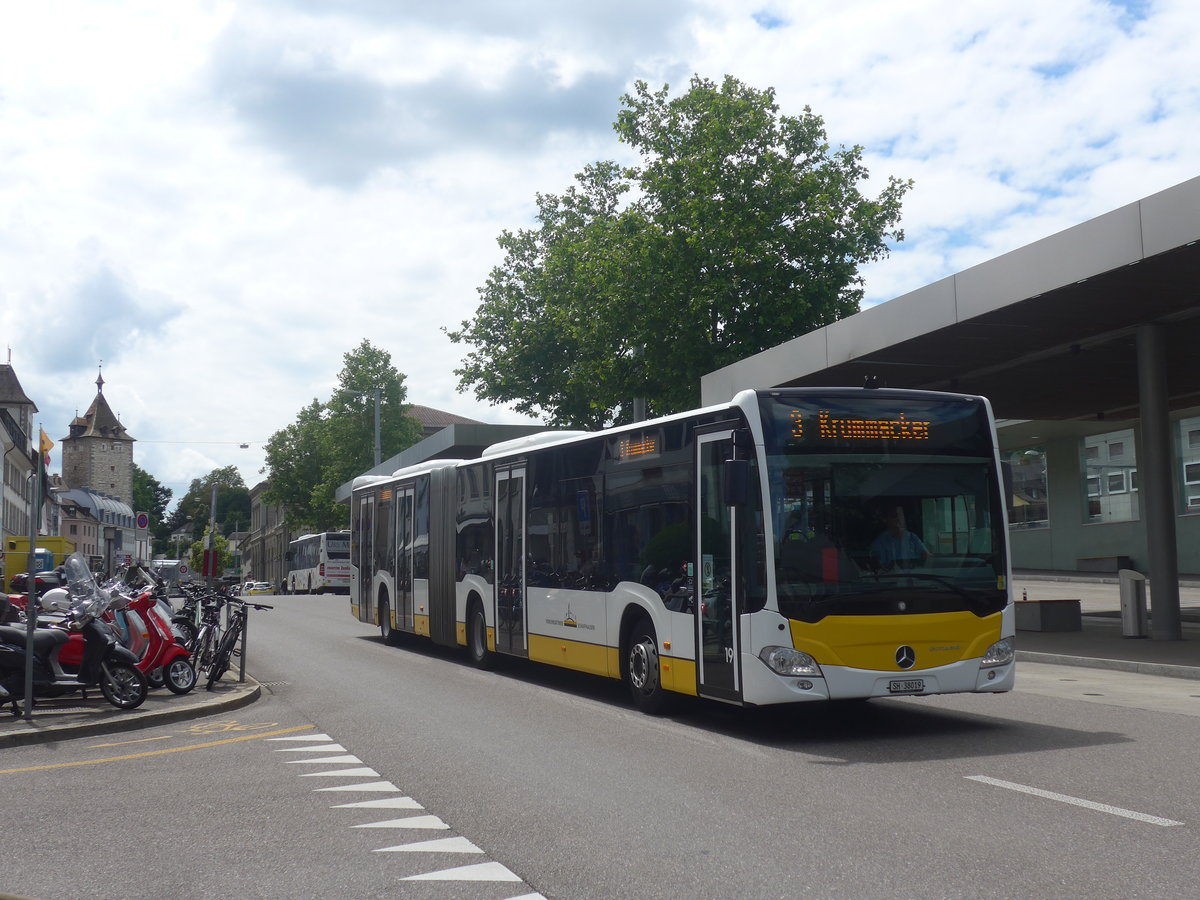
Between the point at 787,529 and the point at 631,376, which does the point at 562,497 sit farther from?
the point at 631,376

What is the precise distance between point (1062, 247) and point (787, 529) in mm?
8535

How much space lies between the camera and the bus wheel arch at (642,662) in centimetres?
1207

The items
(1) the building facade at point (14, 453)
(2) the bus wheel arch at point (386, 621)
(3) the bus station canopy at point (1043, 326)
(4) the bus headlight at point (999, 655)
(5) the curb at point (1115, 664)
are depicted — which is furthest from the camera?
(1) the building facade at point (14, 453)

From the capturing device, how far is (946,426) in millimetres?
10906

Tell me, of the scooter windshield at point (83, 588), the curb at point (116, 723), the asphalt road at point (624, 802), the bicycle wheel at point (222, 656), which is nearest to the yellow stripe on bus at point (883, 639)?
the asphalt road at point (624, 802)

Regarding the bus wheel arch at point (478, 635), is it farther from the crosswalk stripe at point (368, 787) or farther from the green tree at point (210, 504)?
the green tree at point (210, 504)

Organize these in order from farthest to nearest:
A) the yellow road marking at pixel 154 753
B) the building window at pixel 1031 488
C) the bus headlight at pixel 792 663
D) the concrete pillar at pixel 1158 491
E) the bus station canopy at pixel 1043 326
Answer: the building window at pixel 1031 488, the concrete pillar at pixel 1158 491, the bus station canopy at pixel 1043 326, the bus headlight at pixel 792 663, the yellow road marking at pixel 154 753

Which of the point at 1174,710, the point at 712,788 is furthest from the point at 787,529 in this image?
the point at 1174,710

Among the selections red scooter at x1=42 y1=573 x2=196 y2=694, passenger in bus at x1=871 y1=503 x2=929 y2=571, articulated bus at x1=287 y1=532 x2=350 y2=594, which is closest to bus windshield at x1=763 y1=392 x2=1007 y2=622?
passenger in bus at x1=871 y1=503 x2=929 y2=571

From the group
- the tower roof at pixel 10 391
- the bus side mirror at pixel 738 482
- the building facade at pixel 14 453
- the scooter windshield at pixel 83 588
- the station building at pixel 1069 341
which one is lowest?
the scooter windshield at pixel 83 588

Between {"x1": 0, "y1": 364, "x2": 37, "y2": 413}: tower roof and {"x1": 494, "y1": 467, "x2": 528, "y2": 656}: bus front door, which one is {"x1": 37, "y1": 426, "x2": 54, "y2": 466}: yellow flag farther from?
{"x1": 0, "y1": 364, "x2": 37, "y2": 413}: tower roof

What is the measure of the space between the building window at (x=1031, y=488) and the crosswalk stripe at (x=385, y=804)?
40985mm

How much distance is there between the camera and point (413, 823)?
23.5ft

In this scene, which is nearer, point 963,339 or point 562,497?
point 562,497
